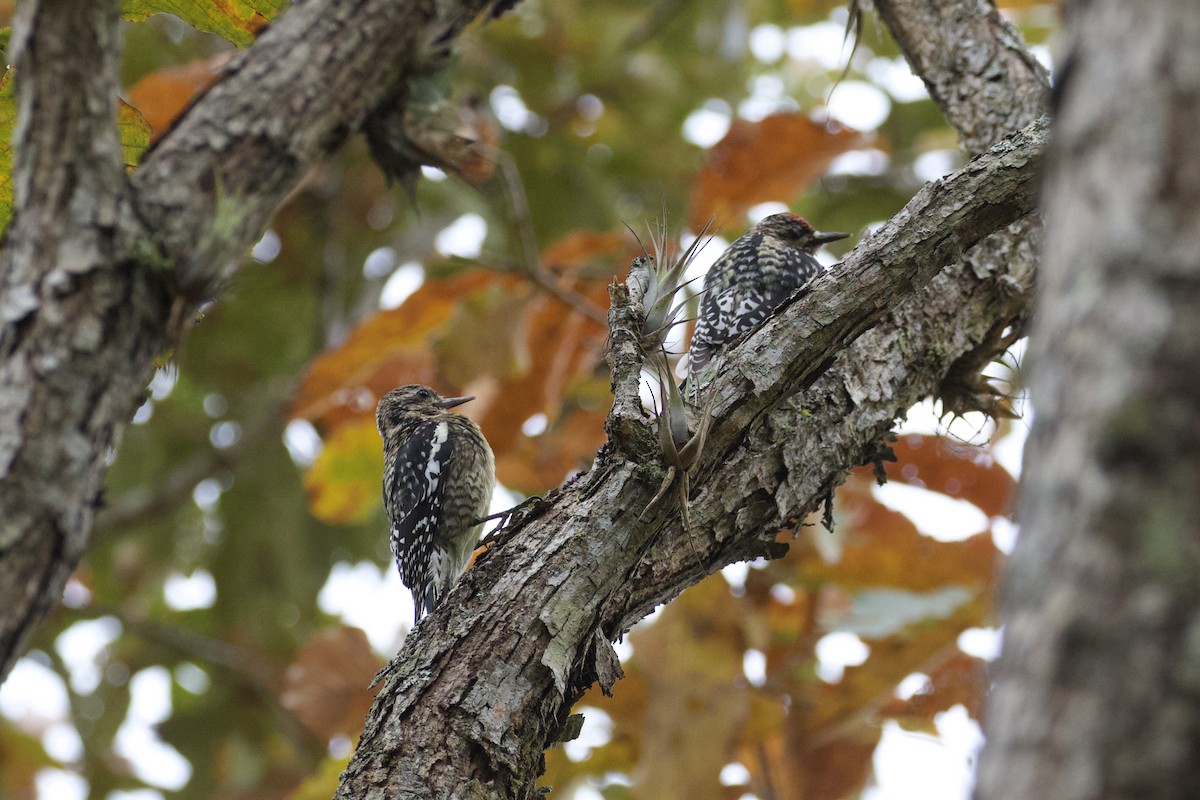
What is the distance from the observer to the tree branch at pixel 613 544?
8.46ft

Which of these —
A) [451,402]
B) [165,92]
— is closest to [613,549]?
[451,402]

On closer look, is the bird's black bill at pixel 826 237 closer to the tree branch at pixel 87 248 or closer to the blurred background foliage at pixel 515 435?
the blurred background foliage at pixel 515 435

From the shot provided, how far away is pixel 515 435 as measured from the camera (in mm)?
5641

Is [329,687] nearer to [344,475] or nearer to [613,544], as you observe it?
[344,475]

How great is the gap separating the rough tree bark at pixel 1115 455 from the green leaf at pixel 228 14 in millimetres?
2011

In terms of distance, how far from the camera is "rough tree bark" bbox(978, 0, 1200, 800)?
39.5 inches

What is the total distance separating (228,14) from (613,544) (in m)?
1.46

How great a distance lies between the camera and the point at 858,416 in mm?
3293

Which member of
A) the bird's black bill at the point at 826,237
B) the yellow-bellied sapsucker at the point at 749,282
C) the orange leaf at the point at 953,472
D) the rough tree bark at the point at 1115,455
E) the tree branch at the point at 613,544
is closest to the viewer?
the rough tree bark at the point at 1115,455

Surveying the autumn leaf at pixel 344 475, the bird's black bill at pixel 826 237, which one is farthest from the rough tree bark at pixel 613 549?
the bird's black bill at pixel 826 237

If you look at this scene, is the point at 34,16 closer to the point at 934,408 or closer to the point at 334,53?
the point at 334,53

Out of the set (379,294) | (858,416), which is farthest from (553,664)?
(379,294)

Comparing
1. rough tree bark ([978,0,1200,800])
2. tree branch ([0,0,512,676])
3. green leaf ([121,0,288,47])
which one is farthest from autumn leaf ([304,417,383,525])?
rough tree bark ([978,0,1200,800])

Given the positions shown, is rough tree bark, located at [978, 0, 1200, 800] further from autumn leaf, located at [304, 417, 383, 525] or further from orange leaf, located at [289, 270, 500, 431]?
autumn leaf, located at [304, 417, 383, 525]
